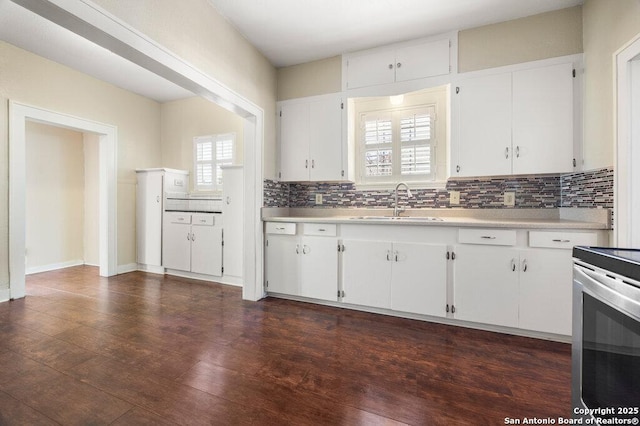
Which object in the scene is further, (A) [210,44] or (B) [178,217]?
(B) [178,217]

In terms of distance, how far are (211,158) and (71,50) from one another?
1.99m

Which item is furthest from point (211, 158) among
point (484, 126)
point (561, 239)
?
point (561, 239)

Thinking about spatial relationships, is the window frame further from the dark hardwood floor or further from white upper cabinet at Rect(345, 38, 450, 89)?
the dark hardwood floor

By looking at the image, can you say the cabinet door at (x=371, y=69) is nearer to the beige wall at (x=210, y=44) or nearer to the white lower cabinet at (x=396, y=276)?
the beige wall at (x=210, y=44)

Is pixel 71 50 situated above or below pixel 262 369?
above

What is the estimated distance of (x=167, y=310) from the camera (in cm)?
270

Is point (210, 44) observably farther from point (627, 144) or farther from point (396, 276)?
point (627, 144)

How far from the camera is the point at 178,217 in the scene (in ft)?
13.1

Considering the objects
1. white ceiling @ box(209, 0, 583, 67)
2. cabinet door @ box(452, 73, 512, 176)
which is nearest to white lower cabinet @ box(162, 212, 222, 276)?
white ceiling @ box(209, 0, 583, 67)

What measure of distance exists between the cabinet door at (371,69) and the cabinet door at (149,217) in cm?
323

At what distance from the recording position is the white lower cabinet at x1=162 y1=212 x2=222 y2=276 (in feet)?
12.2

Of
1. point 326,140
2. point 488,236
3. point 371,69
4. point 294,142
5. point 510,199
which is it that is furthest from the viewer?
point 294,142

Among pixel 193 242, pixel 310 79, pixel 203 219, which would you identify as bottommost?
pixel 193 242

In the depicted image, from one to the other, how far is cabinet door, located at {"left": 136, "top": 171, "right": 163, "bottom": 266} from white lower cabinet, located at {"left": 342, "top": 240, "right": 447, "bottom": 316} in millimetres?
3147
